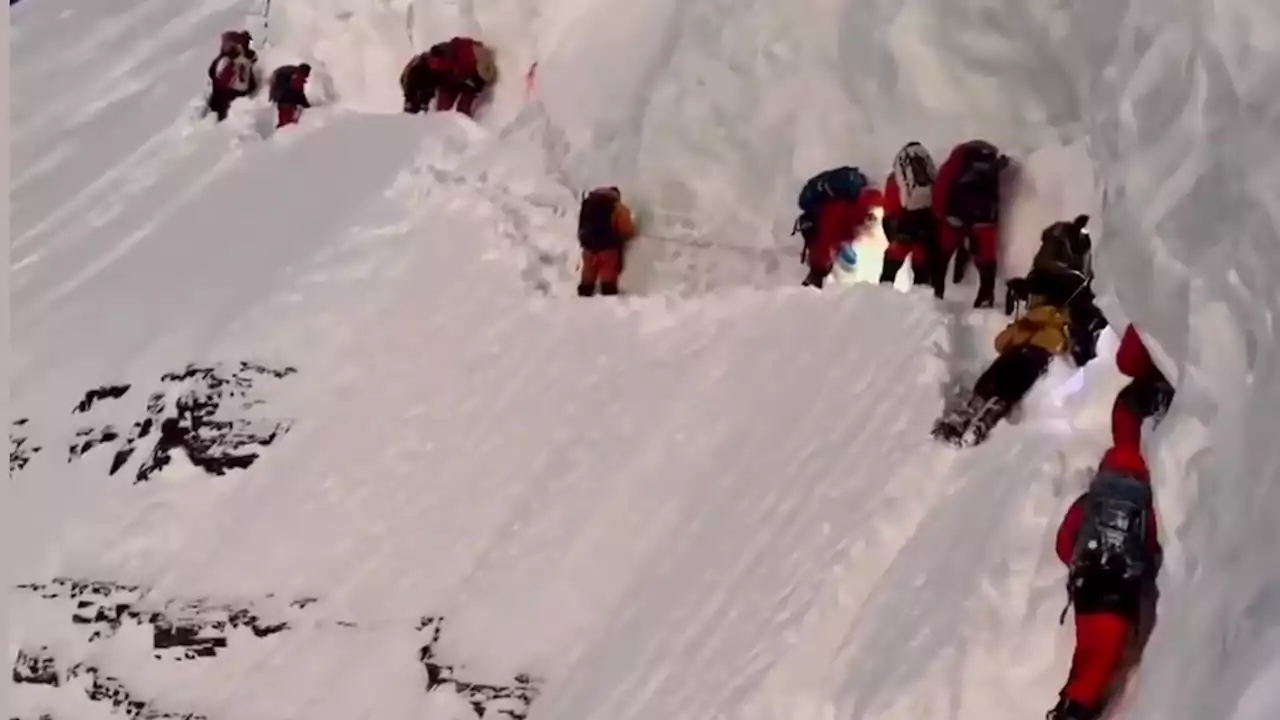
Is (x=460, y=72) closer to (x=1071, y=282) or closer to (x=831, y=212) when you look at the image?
(x=831, y=212)

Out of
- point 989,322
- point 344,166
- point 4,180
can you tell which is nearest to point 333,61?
point 344,166

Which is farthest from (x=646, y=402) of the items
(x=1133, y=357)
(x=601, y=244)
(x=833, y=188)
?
(x=1133, y=357)

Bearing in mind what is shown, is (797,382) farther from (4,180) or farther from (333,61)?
(333,61)

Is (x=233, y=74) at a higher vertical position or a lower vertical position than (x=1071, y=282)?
higher

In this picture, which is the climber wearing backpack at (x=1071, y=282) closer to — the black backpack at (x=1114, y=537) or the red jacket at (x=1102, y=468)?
the red jacket at (x=1102, y=468)

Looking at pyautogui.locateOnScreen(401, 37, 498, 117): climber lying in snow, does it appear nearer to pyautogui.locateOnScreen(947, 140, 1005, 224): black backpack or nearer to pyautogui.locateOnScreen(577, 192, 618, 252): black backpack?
pyautogui.locateOnScreen(577, 192, 618, 252): black backpack

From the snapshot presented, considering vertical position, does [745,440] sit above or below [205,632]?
above

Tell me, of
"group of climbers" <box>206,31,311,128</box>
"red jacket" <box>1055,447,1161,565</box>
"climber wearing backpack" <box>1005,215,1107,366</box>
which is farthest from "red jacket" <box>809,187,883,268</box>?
"group of climbers" <box>206,31,311,128</box>
